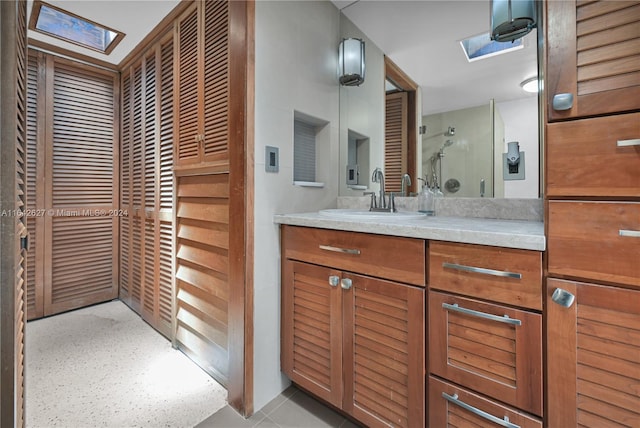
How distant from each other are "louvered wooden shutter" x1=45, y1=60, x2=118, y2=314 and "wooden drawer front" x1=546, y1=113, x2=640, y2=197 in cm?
334

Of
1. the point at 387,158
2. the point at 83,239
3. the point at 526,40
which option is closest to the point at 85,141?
the point at 83,239

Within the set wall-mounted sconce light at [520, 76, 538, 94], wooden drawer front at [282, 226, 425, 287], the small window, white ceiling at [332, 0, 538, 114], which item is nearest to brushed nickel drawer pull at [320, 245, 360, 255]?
wooden drawer front at [282, 226, 425, 287]

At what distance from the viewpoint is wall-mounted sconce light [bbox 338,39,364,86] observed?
181 centimetres

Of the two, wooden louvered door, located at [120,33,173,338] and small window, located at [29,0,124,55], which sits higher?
small window, located at [29,0,124,55]

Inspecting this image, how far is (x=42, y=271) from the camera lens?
249 cm

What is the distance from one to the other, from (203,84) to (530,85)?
1.69 metres

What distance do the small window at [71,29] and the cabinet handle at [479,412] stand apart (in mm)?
3048

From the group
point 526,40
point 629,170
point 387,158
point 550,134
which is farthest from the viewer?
point 387,158

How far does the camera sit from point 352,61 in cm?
181

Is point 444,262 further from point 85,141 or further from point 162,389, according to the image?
point 85,141

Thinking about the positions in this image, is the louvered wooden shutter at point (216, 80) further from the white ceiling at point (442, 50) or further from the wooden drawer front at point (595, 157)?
the wooden drawer front at point (595, 157)

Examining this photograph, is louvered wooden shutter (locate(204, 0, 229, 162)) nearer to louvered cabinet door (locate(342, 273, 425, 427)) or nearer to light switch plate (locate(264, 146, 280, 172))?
light switch plate (locate(264, 146, 280, 172))

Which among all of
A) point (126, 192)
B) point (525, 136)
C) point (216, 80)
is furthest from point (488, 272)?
point (126, 192)

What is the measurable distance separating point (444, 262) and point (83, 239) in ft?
10.2
